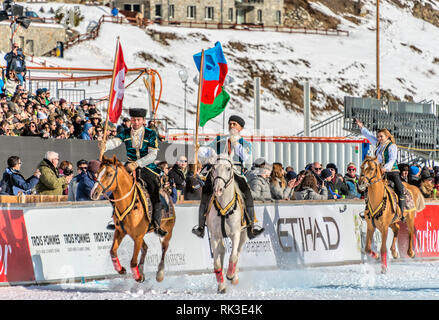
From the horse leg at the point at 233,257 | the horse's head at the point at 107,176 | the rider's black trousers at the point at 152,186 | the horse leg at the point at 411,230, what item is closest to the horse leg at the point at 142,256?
the rider's black trousers at the point at 152,186

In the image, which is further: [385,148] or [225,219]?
[385,148]

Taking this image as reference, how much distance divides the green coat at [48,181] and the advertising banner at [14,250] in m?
1.85

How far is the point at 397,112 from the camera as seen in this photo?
35.9m

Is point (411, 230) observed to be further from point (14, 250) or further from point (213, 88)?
point (14, 250)

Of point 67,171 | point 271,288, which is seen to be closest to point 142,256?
point 271,288

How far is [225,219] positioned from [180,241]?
2.56 meters

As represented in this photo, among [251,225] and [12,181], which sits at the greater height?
[12,181]

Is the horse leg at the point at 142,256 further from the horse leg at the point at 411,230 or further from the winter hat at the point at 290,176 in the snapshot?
the horse leg at the point at 411,230

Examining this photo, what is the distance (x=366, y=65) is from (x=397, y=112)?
191 ft

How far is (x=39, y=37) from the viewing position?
75.2 meters

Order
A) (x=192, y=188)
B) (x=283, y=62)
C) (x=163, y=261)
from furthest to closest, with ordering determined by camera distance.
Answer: (x=283, y=62)
(x=192, y=188)
(x=163, y=261)
